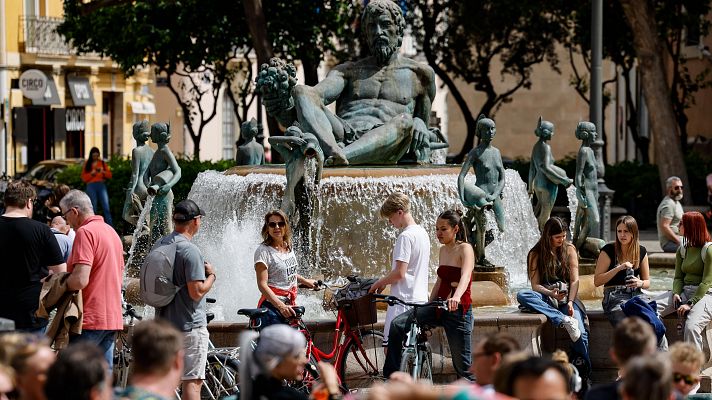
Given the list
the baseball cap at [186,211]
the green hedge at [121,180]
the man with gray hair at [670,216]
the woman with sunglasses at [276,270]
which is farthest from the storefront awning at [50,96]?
the baseball cap at [186,211]

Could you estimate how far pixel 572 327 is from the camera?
447 inches

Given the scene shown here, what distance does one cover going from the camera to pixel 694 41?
130 feet

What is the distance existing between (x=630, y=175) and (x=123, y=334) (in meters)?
20.0

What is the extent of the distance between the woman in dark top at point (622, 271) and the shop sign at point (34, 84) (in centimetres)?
2607

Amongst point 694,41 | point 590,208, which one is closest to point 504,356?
point 590,208

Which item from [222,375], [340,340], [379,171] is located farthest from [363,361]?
[379,171]

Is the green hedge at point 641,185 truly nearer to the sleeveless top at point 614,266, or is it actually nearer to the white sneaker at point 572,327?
the sleeveless top at point 614,266

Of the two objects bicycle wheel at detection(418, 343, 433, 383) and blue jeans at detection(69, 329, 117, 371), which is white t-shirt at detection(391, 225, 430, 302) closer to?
bicycle wheel at detection(418, 343, 433, 383)

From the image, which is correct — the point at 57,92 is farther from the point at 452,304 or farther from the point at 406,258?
the point at 452,304

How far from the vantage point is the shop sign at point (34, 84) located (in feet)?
119

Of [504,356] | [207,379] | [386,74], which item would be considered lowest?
[207,379]

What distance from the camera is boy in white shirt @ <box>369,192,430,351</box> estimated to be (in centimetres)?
1058

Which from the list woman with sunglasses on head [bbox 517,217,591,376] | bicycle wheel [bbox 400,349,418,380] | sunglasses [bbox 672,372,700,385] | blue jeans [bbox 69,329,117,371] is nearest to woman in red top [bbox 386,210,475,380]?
bicycle wheel [bbox 400,349,418,380]

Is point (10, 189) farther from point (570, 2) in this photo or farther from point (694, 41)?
point (694, 41)
